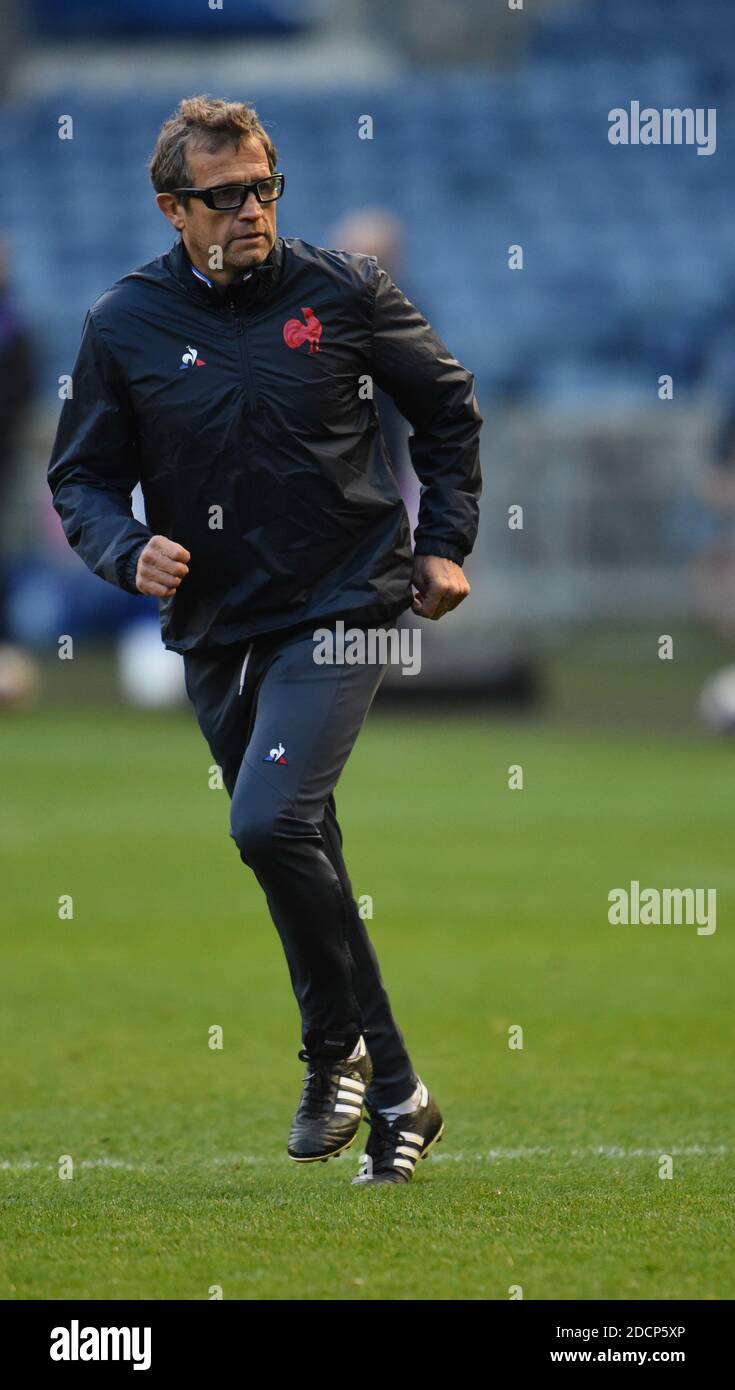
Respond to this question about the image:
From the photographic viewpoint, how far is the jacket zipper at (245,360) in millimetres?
4457

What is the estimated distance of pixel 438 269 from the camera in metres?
22.2

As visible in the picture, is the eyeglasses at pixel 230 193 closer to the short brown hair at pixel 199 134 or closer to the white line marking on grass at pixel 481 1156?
the short brown hair at pixel 199 134

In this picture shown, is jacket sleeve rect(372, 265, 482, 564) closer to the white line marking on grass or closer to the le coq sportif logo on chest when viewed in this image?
the le coq sportif logo on chest

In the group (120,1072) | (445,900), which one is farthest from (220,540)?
(445,900)

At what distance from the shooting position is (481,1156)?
4871 mm

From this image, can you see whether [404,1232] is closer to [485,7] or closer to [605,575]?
[605,575]

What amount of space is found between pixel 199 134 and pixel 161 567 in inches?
36.5

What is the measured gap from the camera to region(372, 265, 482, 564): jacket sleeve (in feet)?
15.2

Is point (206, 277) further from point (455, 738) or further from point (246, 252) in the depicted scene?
point (455, 738)
